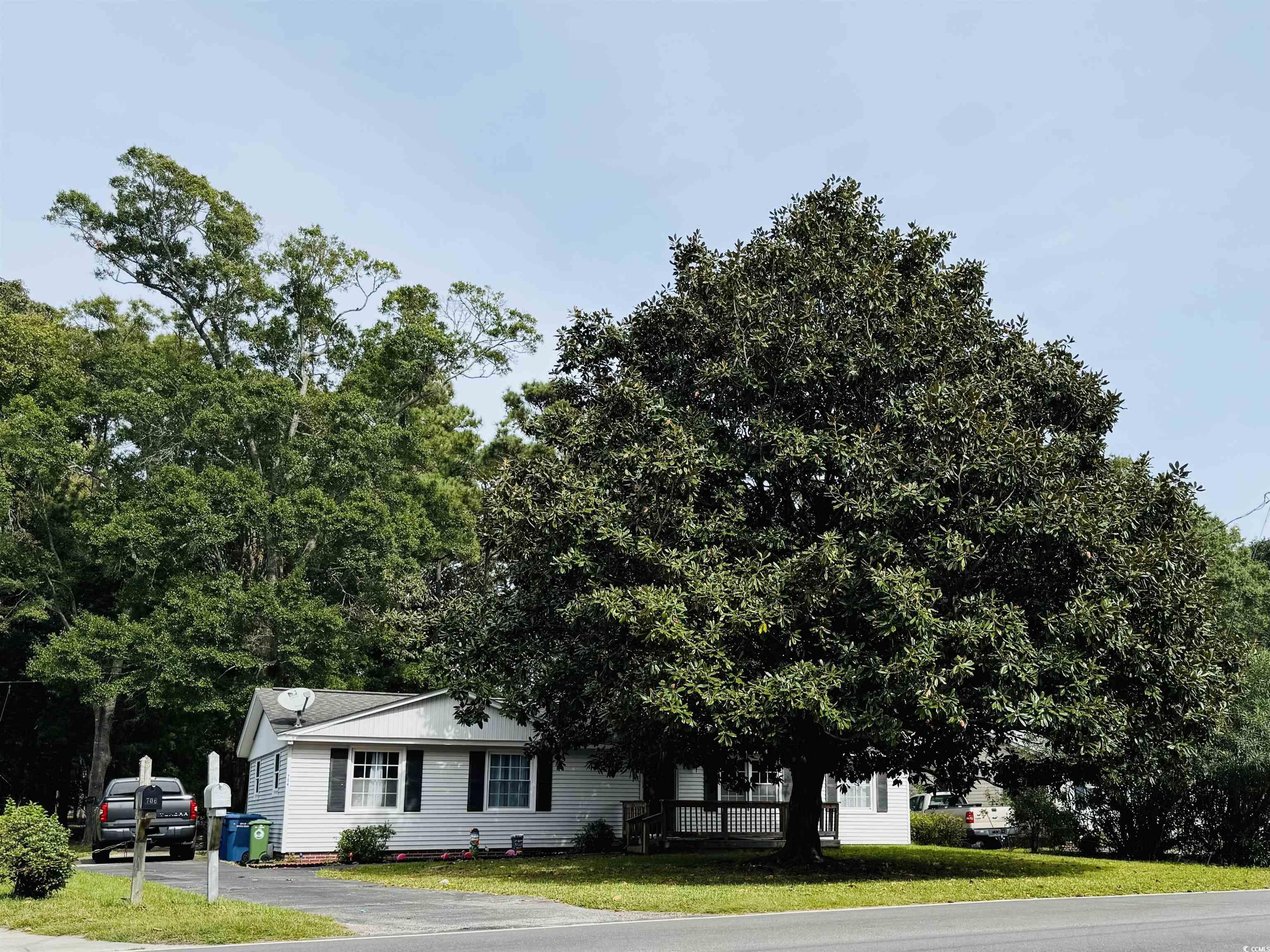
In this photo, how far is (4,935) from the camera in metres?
11.2

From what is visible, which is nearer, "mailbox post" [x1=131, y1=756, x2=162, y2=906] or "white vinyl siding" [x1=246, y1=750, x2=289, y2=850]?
"mailbox post" [x1=131, y1=756, x2=162, y2=906]

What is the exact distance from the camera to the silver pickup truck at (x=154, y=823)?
77.9 ft

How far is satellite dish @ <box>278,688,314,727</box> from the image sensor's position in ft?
80.4

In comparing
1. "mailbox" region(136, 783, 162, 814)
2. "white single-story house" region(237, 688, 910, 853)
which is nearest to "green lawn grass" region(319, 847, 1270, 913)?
"white single-story house" region(237, 688, 910, 853)

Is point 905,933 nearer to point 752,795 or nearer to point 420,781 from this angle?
point 420,781

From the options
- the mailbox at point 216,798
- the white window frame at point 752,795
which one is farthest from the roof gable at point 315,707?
the mailbox at point 216,798

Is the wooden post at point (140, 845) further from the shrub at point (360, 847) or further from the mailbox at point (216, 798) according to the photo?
the shrub at point (360, 847)

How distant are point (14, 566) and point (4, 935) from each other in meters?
28.1

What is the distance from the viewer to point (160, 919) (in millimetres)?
11805

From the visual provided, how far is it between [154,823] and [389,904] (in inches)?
497

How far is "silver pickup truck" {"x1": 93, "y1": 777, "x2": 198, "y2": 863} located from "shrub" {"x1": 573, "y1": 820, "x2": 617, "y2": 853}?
8.85 m

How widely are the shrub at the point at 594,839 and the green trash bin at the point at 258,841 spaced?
7.19 meters

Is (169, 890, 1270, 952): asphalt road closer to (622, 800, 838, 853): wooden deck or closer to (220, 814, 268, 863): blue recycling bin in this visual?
(622, 800, 838, 853): wooden deck

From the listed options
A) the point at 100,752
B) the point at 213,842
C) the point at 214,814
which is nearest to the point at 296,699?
the point at 213,842
